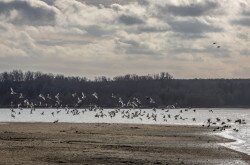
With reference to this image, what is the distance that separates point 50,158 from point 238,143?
26.6m

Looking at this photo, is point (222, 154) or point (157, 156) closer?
point (157, 156)

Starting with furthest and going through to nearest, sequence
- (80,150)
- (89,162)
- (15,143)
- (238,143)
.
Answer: (238,143), (15,143), (80,150), (89,162)

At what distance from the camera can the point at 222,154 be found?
4534 cm

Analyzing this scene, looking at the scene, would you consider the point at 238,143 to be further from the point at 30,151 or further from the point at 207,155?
the point at 30,151

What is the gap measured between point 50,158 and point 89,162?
2.79 metres

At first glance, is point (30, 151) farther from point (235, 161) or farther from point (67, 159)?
point (235, 161)

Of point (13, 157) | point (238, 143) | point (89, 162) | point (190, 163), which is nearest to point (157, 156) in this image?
point (190, 163)

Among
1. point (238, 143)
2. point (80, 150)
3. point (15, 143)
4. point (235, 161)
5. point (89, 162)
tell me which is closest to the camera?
point (89, 162)

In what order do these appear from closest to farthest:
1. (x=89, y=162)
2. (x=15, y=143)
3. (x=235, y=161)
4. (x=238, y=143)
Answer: (x=89, y=162), (x=235, y=161), (x=15, y=143), (x=238, y=143)

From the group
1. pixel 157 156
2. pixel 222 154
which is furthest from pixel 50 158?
pixel 222 154

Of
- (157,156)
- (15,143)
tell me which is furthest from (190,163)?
(15,143)

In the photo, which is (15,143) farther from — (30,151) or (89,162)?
(89,162)

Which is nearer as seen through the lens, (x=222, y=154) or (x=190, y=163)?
(x=190, y=163)

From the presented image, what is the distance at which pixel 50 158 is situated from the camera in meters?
36.7
